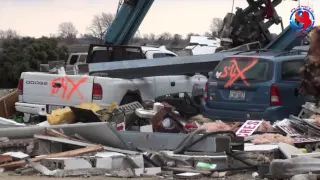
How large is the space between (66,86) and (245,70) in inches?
156

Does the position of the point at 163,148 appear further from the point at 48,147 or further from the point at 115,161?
the point at 48,147

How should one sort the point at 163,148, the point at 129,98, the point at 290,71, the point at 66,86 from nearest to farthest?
1. the point at 163,148
2. the point at 290,71
3. the point at 66,86
4. the point at 129,98

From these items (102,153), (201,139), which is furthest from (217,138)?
(102,153)

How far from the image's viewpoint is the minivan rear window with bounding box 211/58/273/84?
34.8 feet

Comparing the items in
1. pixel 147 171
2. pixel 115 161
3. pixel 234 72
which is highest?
pixel 234 72

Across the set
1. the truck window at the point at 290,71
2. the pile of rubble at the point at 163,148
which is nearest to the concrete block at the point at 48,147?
the pile of rubble at the point at 163,148

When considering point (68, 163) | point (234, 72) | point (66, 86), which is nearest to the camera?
point (68, 163)

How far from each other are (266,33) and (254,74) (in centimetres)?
873

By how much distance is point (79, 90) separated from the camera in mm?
11875

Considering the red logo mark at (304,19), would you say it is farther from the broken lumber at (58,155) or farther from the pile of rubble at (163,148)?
the broken lumber at (58,155)

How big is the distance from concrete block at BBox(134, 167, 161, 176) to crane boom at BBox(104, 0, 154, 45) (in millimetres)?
13320

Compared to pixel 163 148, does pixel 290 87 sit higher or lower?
higher

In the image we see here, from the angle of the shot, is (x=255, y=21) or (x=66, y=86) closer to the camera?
(x=66, y=86)

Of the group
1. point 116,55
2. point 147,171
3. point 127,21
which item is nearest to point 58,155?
point 147,171
